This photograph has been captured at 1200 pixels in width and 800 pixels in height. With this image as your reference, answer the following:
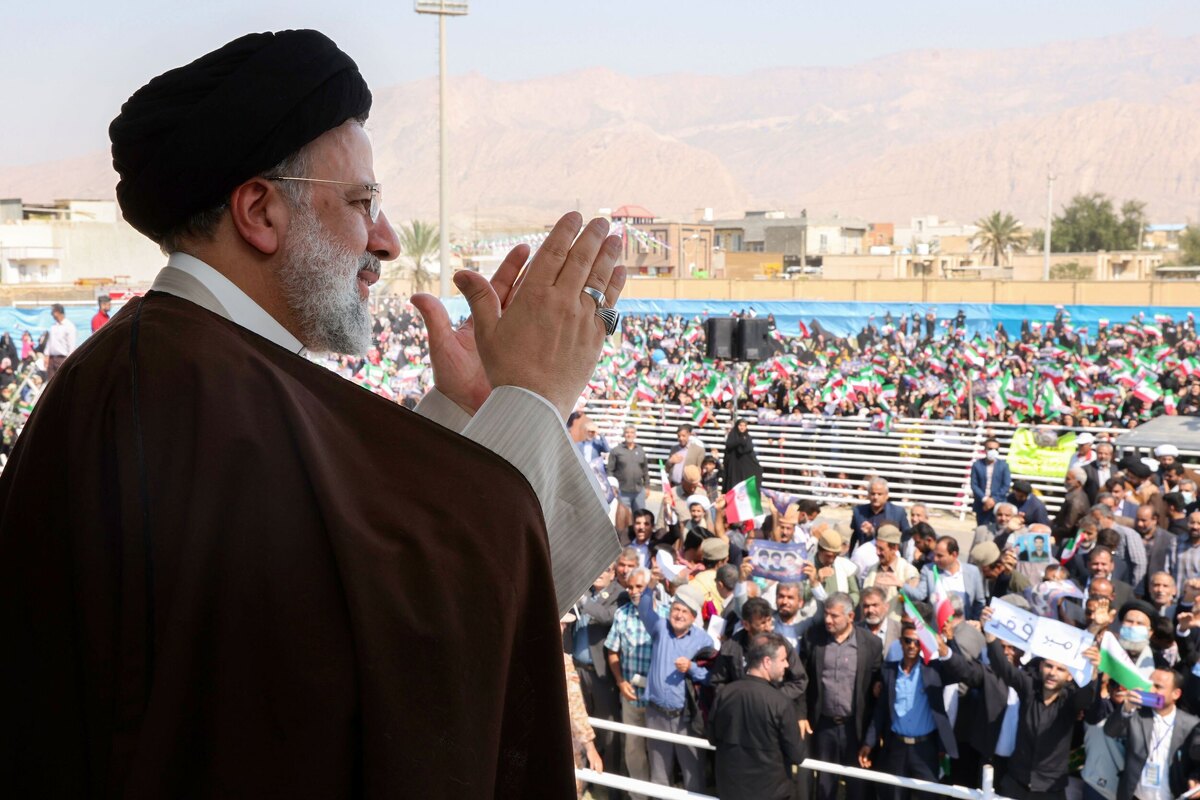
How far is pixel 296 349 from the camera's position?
1179 mm

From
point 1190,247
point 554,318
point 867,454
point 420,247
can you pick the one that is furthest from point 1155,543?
point 1190,247

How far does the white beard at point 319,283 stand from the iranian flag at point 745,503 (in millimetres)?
8920

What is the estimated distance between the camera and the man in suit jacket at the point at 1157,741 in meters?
5.33

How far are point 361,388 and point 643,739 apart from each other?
601cm

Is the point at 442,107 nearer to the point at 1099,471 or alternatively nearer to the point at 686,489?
the point at 686,489

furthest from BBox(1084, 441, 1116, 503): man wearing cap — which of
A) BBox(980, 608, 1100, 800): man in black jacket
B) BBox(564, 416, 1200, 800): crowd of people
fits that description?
BBox(980, 608, 1100, 800): man in black jacket

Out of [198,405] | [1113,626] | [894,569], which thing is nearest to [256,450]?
[198,405]

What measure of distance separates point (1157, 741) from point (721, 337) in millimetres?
8737

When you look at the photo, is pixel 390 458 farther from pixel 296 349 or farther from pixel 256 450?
pixel 296 349

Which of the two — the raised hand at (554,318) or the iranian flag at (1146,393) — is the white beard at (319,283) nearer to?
the raised hand at (554,318)

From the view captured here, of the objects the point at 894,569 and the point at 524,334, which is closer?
the point at 524,334

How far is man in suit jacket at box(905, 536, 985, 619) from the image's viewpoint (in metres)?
7.64

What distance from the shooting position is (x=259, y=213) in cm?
113

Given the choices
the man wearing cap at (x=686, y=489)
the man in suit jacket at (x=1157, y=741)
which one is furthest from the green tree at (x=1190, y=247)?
the man in suit jacket at (x=1157, y=741)
